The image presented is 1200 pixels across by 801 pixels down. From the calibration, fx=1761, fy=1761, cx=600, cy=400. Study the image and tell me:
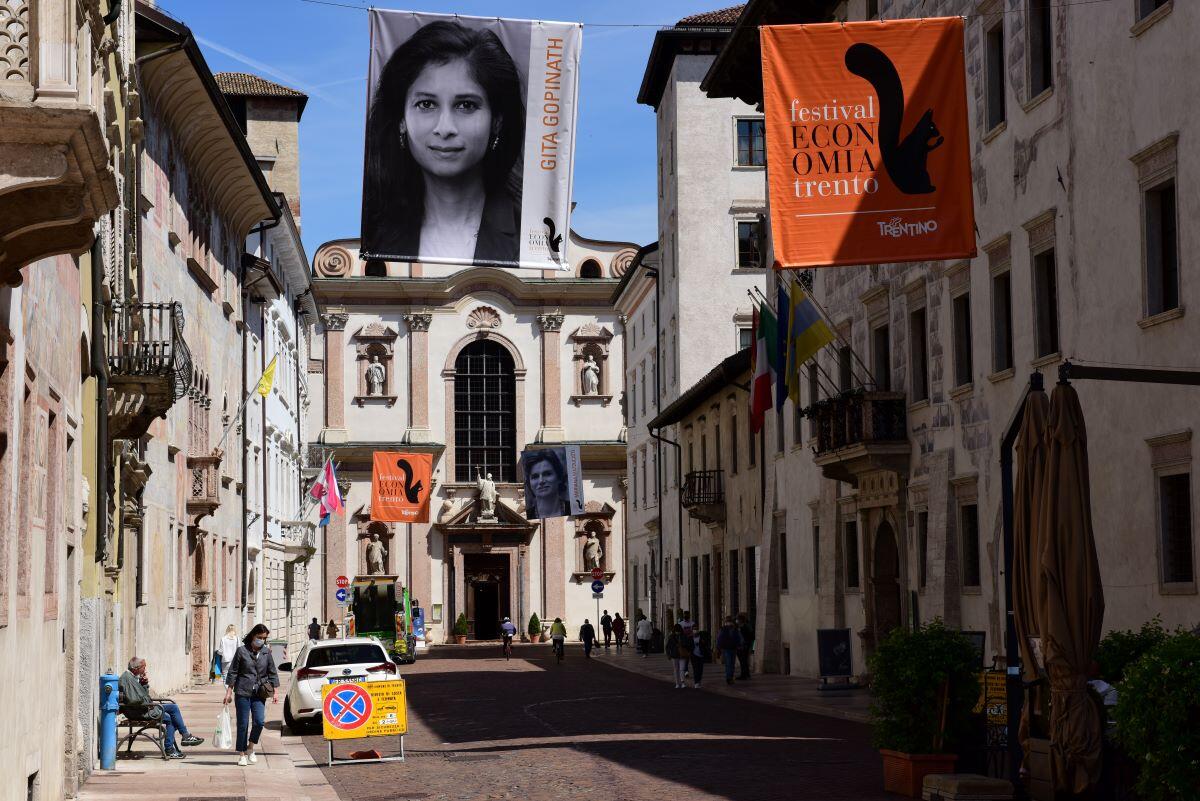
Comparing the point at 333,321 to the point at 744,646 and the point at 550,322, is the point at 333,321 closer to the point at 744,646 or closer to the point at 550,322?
the point at 550,322

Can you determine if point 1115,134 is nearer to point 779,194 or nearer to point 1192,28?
point 1192,28

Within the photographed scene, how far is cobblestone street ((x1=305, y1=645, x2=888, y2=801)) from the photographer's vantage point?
17.2 metres

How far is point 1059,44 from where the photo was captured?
77.6 feet

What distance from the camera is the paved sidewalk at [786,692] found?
28.5 meters

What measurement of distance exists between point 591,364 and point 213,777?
5960 centimetres

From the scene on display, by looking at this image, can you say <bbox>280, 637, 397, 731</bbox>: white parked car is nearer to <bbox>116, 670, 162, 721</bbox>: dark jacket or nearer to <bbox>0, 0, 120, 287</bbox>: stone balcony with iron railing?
<bbox>116, 670, 162, 721</bbox>: dark jacket

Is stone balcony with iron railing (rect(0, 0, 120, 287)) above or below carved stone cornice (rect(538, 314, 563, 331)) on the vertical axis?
below

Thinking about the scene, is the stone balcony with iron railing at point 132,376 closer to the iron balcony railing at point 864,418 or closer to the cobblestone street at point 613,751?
the cobblestone street at point 613,751

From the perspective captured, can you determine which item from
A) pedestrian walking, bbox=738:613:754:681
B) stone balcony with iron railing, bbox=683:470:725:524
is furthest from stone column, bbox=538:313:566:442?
pedestrian walking, bbox=738:613:754:681

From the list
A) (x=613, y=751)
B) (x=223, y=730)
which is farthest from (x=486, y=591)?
(x=613, y=751)

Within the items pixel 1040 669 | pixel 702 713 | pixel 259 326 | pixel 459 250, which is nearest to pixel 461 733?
pixel 702 713

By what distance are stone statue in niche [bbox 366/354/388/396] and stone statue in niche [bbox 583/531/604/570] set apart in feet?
37.0

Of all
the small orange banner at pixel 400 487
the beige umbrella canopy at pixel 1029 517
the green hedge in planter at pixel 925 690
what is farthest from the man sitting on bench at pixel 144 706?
the small orange banner at pixel 400 487

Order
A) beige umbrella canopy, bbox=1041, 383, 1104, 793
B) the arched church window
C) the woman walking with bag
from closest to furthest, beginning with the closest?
beige umbrella canopy, bbox=1041, 383, 1104, 793 → the woman walking with bag → the arched church window
